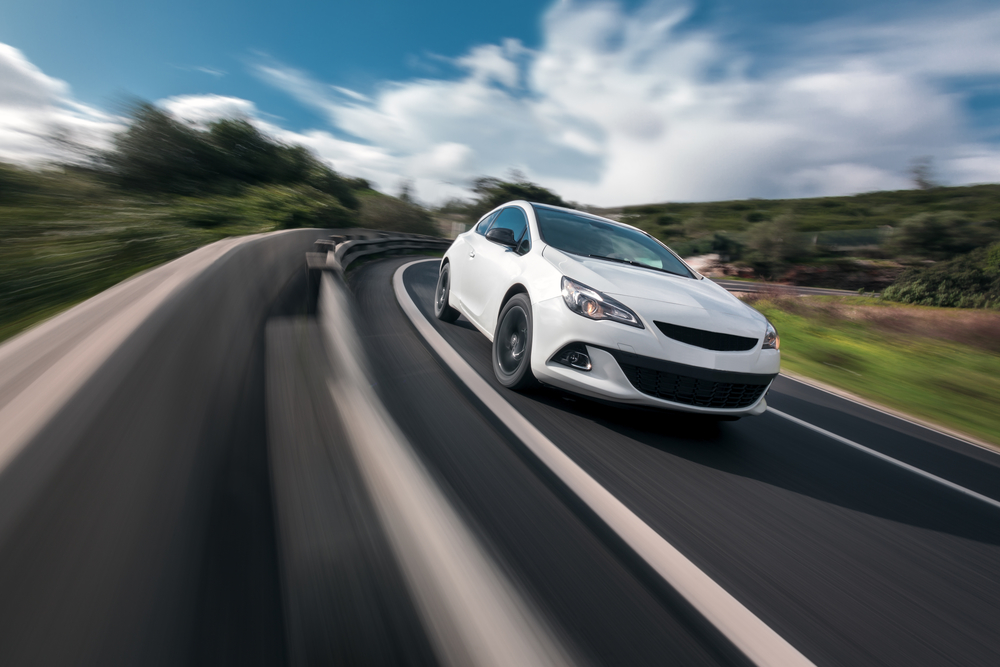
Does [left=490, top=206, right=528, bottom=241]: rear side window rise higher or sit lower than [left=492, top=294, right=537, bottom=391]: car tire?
higher

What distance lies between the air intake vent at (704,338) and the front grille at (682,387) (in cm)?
23

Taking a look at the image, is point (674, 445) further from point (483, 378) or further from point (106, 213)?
point (106, 213)

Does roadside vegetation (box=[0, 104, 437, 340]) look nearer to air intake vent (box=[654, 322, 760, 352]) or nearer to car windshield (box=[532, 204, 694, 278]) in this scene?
car windshield (box=[532, 204, 694, 278])

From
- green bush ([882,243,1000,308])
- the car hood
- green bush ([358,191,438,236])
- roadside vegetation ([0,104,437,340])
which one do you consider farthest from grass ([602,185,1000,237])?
the car hood

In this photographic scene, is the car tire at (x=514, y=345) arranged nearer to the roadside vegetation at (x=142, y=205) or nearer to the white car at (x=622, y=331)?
the white car at (x=622, y=331)

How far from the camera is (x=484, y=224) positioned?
20.6 ft

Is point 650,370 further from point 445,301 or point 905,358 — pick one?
point 905,358

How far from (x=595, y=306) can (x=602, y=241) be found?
5.00 feet

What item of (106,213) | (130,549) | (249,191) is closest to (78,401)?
(130,549)

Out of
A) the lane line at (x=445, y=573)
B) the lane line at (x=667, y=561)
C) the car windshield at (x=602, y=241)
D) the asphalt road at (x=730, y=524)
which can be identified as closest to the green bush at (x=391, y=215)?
the car windshield at (x=602, y=241)

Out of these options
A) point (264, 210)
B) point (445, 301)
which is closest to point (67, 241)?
point (445, 301)

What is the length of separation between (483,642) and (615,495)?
1744 mm

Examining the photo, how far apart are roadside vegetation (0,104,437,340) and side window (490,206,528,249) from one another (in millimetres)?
3595

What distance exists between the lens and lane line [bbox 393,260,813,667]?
185 centimetres
